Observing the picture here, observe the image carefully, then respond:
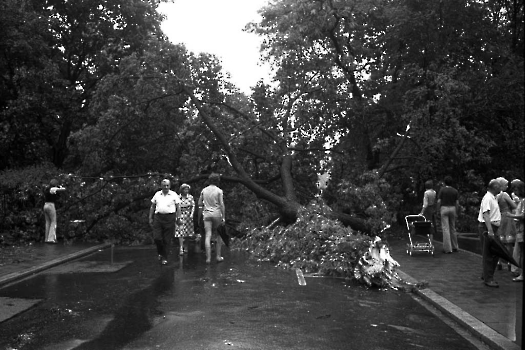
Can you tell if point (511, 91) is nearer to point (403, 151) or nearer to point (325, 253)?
point (403, 151)

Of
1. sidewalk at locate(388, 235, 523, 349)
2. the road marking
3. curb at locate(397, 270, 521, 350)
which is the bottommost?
the road marking

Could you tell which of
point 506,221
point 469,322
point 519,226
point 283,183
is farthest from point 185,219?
point 469,322

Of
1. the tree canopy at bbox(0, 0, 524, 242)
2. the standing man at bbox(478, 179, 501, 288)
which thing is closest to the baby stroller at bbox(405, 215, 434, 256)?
the tree canopy at bbox(0, 0, 524, 242)

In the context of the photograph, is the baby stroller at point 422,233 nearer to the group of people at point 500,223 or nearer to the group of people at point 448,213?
the group of people at point 448,213

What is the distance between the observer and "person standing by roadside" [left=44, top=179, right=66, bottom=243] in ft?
56.3

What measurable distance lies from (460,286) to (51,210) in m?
11.9

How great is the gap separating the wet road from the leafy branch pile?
44cm

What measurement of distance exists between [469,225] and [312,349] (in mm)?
15290

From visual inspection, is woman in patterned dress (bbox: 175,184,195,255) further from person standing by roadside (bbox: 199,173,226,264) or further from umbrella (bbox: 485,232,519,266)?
umbrella (bbox: 485,232,519,266)

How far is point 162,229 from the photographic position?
42.4 feet

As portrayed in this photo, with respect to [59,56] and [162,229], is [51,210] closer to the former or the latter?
[162,229]

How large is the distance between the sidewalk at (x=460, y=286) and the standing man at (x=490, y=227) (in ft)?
0.78

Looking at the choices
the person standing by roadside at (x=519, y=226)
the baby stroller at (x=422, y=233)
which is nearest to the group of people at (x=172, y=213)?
the baby stroller at (x=422, y=233)

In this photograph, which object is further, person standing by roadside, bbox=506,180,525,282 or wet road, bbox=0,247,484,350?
person standing by roadside, bbox=506,180,525,282
